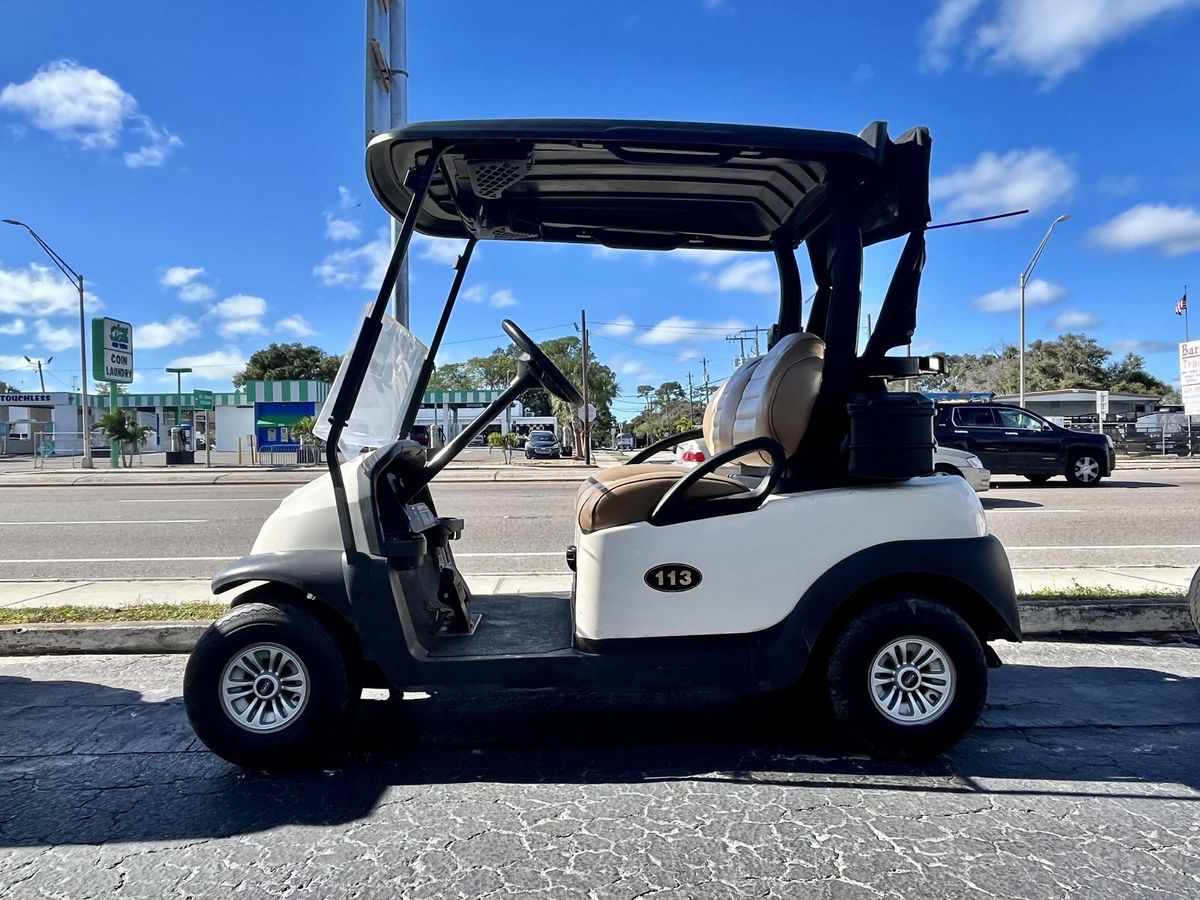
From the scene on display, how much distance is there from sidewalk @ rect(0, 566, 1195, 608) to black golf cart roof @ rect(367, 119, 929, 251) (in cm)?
244

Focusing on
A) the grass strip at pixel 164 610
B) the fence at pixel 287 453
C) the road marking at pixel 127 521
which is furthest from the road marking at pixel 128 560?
the fence at pixel 287 453

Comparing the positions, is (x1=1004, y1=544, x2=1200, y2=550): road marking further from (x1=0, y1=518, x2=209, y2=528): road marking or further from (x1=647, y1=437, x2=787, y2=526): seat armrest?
(x1=0, y1=518, x2=209, y2=528): road marking

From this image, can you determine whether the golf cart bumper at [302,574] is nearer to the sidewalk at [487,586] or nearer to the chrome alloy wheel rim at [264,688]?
the chrome alloy wheel rim at [264,688]

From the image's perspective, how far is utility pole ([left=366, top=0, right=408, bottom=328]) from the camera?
4180mm

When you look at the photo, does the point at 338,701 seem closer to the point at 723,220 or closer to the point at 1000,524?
the point at 723,220

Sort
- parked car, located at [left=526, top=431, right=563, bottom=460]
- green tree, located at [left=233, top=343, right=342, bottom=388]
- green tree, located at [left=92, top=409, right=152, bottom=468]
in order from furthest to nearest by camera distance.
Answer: green tree, located at [left=233, top=343, right=342, bottom=388]
parked car, located at [left=526, top=431, right=563, bottom=460]
green tree, located at [left=92, top=409, right=152, bottom=468]

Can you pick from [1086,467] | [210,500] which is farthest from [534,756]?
[1086,467]

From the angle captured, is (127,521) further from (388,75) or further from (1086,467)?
(1086,467)

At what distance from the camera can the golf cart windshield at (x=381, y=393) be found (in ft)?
10.0

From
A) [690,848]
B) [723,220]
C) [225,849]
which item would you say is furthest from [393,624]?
[723,220]

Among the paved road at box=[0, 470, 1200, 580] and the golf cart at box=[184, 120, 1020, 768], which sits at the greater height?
the golf cart at box=[184, 120, 1020, 768]

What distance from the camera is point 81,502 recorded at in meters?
14.4

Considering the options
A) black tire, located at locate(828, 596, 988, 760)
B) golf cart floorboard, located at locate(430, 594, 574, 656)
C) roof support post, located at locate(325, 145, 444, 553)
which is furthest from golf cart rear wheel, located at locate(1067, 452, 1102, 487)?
roof support post, located at locate(325, 145, 444, 553)

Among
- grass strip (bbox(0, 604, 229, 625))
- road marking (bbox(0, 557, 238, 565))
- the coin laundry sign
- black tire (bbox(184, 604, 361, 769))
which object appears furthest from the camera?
the coin laundry sign
